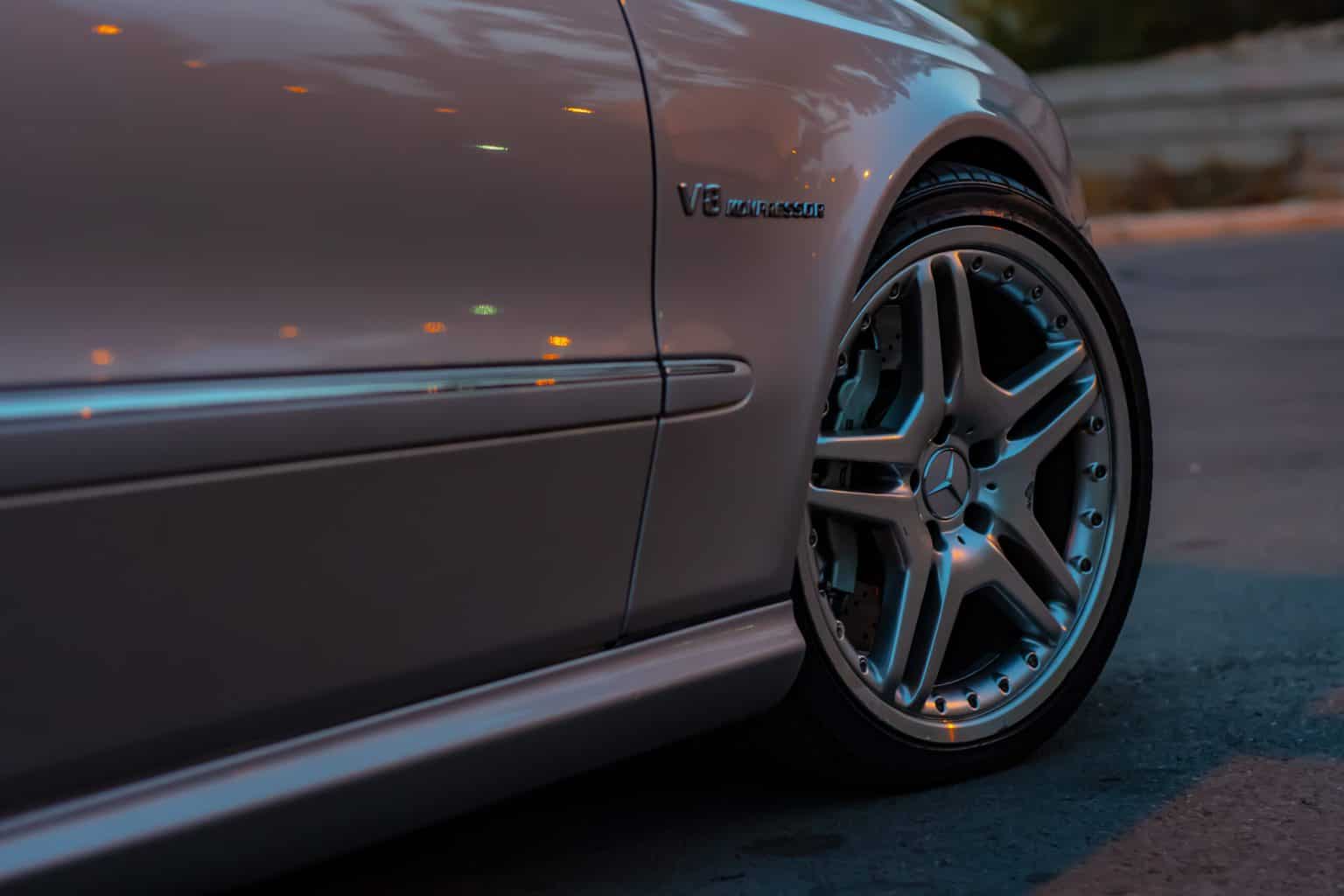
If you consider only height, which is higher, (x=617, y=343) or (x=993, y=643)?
(x=617, y=343)

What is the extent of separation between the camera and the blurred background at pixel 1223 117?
1769cm

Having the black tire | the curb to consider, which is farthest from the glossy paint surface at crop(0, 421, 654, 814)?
the curb

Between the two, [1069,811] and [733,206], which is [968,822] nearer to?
[1069,811]

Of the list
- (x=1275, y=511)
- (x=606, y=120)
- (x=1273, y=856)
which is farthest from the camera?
(x=1275, y=511)

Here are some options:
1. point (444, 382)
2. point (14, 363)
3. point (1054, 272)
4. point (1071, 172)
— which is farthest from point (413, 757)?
point (1071, 172)

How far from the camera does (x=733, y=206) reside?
211 centimetres

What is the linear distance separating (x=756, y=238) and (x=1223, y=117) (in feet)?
64.8

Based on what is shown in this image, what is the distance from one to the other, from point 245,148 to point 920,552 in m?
1.16

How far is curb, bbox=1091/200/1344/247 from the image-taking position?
45.2ft

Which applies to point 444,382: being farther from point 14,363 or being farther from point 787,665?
point 787,665

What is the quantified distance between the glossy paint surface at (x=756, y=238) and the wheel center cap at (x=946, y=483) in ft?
0.93

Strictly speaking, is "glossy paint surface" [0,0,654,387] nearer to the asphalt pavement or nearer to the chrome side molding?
the chrome side molding

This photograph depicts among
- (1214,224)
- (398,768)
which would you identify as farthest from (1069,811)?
(1214,224)

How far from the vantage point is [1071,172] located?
2.94m
